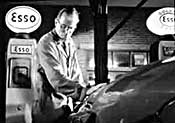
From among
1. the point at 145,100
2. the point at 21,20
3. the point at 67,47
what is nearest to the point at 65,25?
the point at 67,47

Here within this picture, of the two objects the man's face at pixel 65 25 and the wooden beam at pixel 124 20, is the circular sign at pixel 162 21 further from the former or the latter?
the man's face at pixel 65 25

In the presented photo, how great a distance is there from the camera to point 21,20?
22.2ft

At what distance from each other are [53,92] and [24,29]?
145 cm

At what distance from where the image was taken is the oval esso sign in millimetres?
6781

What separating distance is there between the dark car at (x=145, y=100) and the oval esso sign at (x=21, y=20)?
540cm

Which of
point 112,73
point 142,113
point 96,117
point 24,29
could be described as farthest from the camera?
point 112,73

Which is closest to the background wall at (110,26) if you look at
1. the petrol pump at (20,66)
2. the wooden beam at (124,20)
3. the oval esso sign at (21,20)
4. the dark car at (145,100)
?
the wooden beam at (124,20)

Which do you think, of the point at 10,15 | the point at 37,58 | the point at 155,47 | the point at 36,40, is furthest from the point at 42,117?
the point at 155,47

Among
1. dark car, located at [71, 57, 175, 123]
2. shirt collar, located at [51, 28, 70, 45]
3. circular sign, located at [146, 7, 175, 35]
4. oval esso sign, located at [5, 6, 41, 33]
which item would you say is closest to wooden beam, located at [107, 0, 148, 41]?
circular sign, located at [146, 7, 175, 35]

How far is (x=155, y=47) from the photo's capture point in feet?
24.6

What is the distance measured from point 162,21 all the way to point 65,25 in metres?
2.11

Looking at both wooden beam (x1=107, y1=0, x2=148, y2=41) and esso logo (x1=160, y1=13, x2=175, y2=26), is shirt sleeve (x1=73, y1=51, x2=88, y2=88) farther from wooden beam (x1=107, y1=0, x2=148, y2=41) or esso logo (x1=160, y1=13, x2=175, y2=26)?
esso logo (x1=160, y1=13, x2=175, y2=26)

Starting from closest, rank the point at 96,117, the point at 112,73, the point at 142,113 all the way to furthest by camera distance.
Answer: the point at 142,113 → the point at 96,117 → the point at 112,73

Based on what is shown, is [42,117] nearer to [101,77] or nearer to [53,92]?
[53,92]
